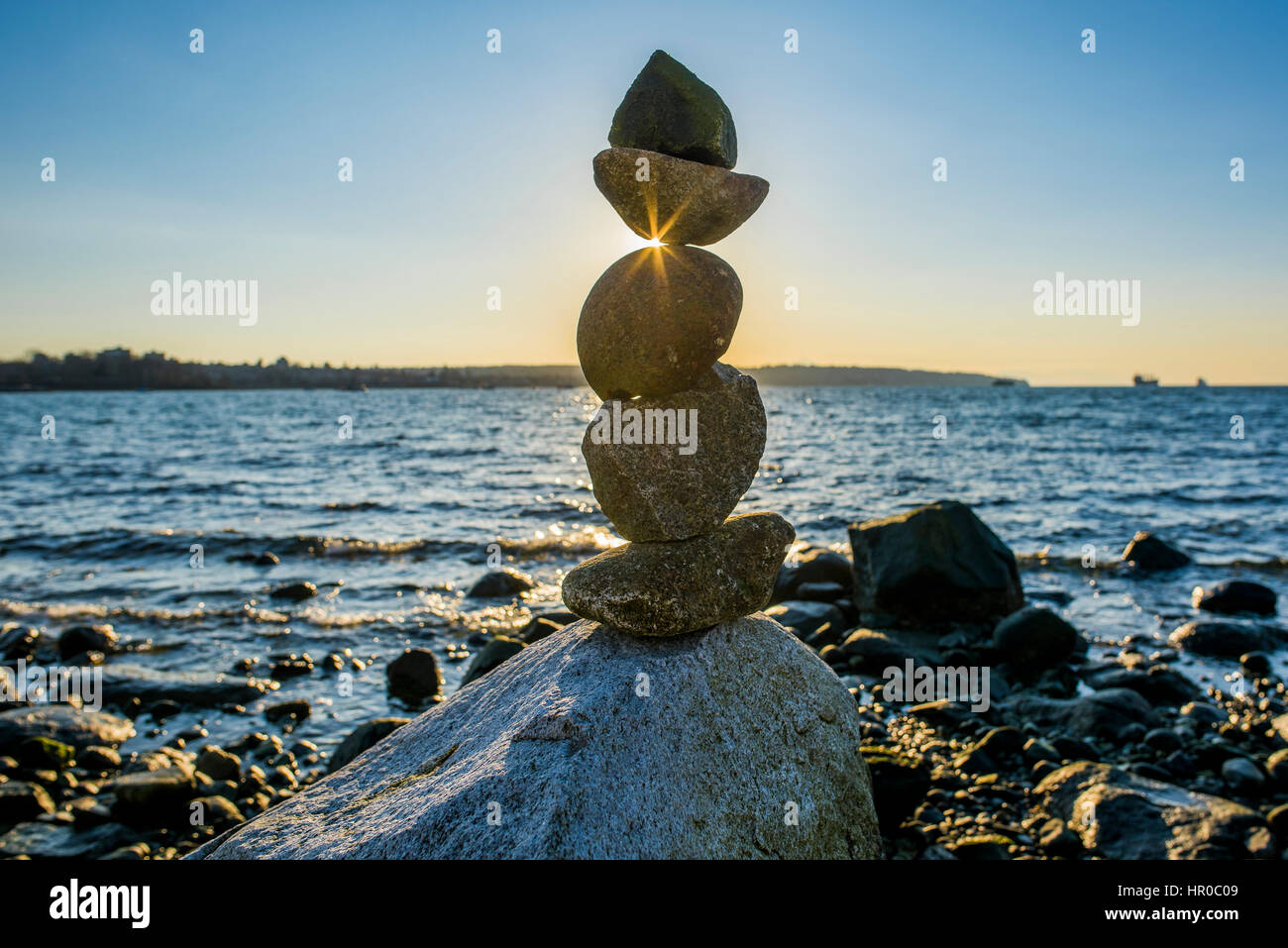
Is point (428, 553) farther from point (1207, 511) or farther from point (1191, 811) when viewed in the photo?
point (1207, 511)

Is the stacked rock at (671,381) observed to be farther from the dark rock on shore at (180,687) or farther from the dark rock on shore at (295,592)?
the dark rock on shore at (295,592)

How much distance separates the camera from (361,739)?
8.02 meters

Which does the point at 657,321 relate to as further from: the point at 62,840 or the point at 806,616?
the point at 806,616

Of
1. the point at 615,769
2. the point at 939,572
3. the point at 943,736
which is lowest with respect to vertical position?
the point at 943,736

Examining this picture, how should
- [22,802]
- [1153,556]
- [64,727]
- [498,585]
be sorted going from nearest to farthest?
1. [22,802]
2. [64,727]
3. [498,585]
4. [1153,556]

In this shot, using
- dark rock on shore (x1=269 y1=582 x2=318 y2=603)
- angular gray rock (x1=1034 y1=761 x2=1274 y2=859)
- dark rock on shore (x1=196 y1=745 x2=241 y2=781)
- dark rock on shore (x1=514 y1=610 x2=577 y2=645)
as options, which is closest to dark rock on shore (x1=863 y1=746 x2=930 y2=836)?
angular gray rock (x1=1034 y1=761 x2=1274 y2=859)

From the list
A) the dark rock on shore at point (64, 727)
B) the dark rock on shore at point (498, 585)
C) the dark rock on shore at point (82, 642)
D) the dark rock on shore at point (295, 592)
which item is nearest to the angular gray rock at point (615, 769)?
the dark rock on shore at point (64, 727)

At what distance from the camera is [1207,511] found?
76.1ft

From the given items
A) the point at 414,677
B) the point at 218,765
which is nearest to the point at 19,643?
the point at 414,677

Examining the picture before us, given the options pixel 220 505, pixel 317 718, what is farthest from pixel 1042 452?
pixel 317 718

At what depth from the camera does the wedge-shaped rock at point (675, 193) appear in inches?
200

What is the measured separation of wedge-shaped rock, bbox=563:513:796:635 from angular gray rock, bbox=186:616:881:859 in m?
0.16

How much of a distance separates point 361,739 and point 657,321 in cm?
536
